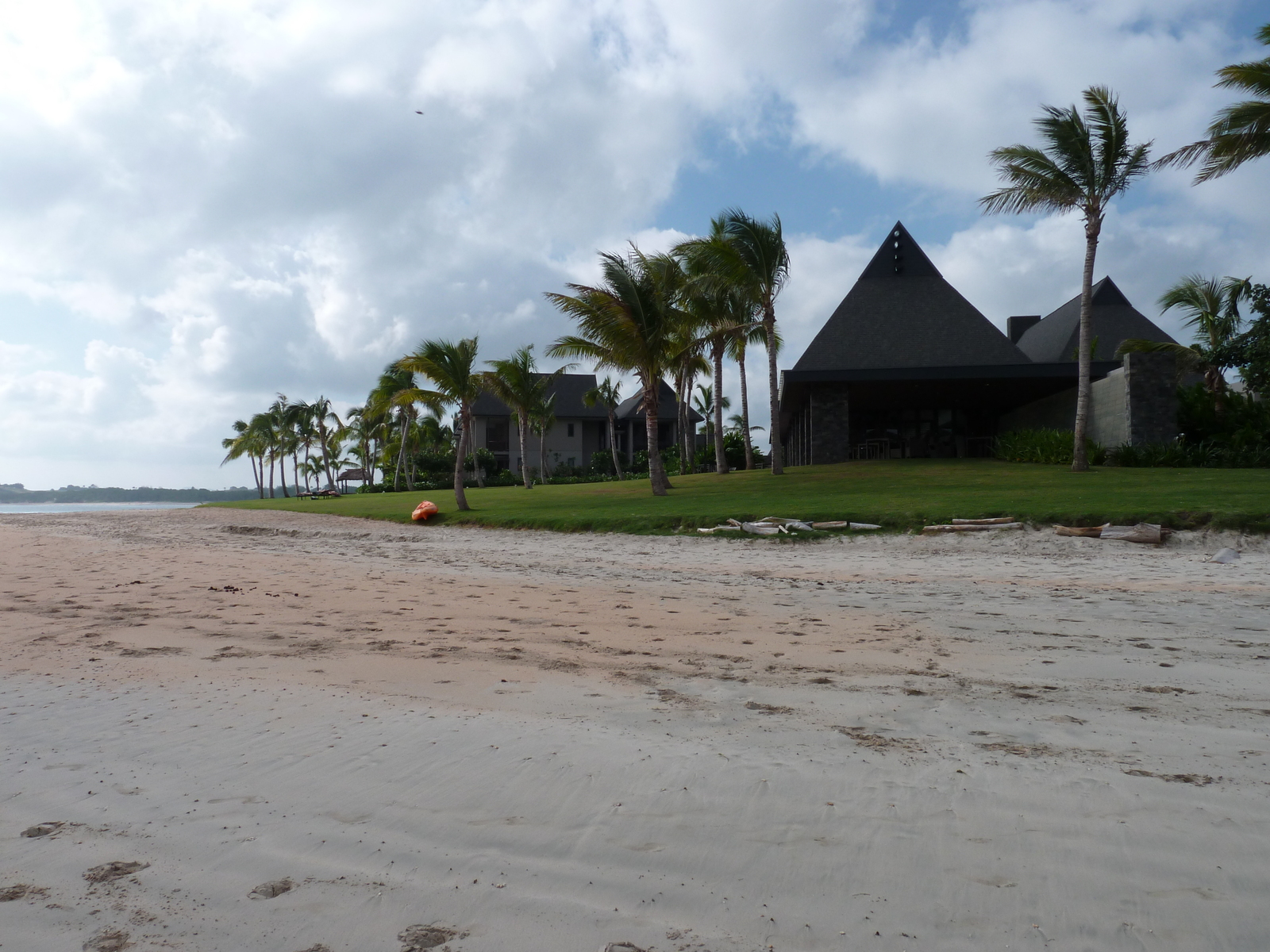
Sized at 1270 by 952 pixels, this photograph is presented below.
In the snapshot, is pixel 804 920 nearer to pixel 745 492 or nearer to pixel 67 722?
pixel 67 722

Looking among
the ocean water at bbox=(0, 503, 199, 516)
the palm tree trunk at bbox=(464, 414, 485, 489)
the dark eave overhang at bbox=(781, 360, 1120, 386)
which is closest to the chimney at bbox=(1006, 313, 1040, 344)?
the dark eave overhang at bbox=(781, 360, 1120, 386)

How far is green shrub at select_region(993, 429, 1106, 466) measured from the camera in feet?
81.1

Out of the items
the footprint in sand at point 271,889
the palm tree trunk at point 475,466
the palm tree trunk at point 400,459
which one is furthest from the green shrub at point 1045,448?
the palm tree trunk at point 400,459

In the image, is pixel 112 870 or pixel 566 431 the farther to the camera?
pixel 566 431

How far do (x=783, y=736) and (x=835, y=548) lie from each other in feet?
32.7

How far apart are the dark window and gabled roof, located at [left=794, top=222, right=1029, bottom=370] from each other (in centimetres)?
3139

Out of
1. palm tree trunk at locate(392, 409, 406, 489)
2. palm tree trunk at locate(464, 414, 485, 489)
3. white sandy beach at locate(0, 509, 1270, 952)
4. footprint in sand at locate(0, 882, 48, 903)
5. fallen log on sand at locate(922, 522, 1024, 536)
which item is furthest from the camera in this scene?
palm tree trunk at locate(392, 409, 406, 489)

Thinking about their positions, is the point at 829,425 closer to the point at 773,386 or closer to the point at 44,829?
the point at 773,386

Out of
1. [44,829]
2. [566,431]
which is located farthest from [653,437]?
[566,431]

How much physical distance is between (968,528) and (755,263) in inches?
553

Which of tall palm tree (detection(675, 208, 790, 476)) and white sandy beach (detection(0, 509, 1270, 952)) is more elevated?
tall palm tree (detection(675, 208, 790, 476))

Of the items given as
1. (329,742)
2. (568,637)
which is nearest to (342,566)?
(568,637)

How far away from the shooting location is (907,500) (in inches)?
649

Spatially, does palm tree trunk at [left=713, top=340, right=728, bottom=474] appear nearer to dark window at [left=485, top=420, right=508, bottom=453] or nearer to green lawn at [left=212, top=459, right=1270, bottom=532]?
green lawn at [left=212, top=459, right=1270, bottom=532]
